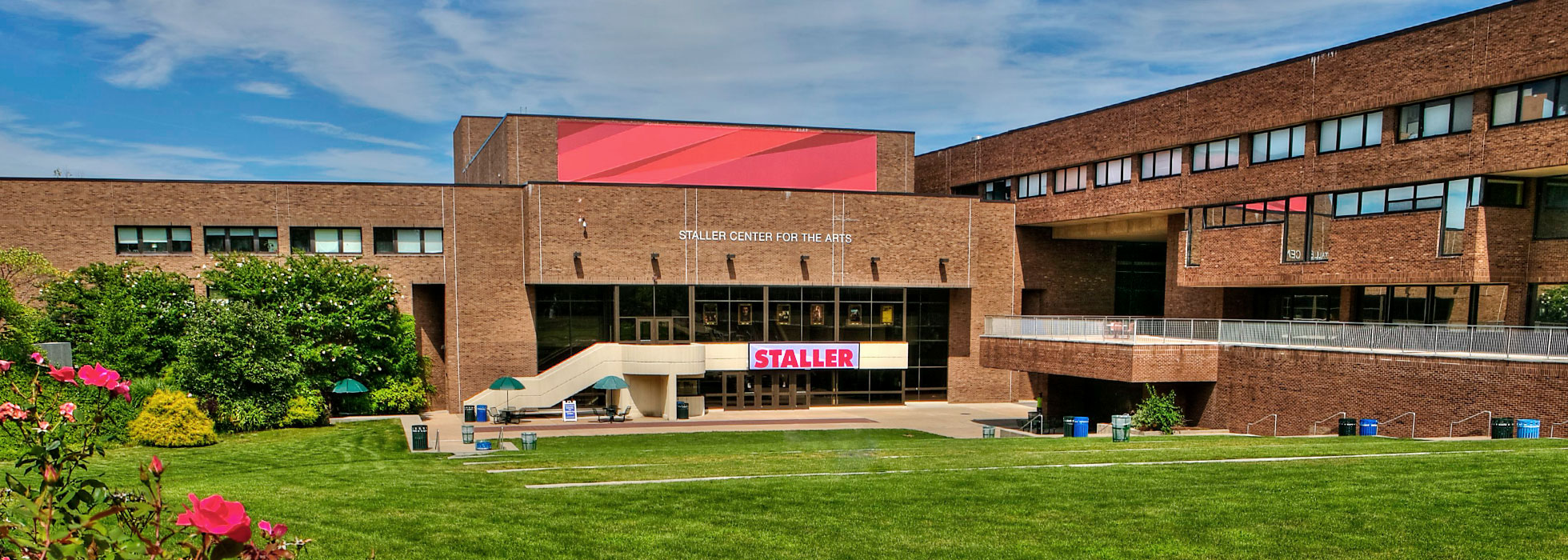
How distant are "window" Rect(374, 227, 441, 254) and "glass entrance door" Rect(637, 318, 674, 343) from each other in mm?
8991

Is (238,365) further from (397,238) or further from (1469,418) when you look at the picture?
(1469,418)

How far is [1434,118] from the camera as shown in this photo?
91.9 feet

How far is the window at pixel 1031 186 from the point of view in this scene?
43625mm

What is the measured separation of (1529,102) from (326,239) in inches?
1605

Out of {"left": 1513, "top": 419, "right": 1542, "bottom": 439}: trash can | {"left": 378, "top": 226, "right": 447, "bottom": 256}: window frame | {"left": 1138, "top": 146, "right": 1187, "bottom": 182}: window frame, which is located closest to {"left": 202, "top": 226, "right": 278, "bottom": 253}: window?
{"left": 378, "top": 226, "right": 447, "bottom": 256}: window frame

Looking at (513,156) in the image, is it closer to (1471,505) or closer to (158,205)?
(158,205)

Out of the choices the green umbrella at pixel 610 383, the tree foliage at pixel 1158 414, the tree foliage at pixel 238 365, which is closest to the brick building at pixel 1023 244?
the tree foliage at pixel 1158 414

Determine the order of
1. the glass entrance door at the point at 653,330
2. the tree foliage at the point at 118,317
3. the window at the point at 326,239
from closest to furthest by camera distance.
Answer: the tree foliage at the point at 118,317 < the window at the point at 326,239 < the glass entrance door at the point at 653,330

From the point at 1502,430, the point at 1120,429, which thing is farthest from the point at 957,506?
the point at 1502,430

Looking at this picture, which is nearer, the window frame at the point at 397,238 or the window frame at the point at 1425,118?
the window frame at the point at 1425,118

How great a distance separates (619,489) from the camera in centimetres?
1458

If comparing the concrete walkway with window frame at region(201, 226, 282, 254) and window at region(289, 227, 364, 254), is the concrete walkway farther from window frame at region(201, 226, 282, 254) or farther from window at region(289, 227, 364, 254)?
window frame at region(201, 226, 282, 254)

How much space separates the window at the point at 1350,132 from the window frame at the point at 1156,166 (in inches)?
221

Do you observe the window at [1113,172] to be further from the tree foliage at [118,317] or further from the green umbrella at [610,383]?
the tree foliage at [118,317]
